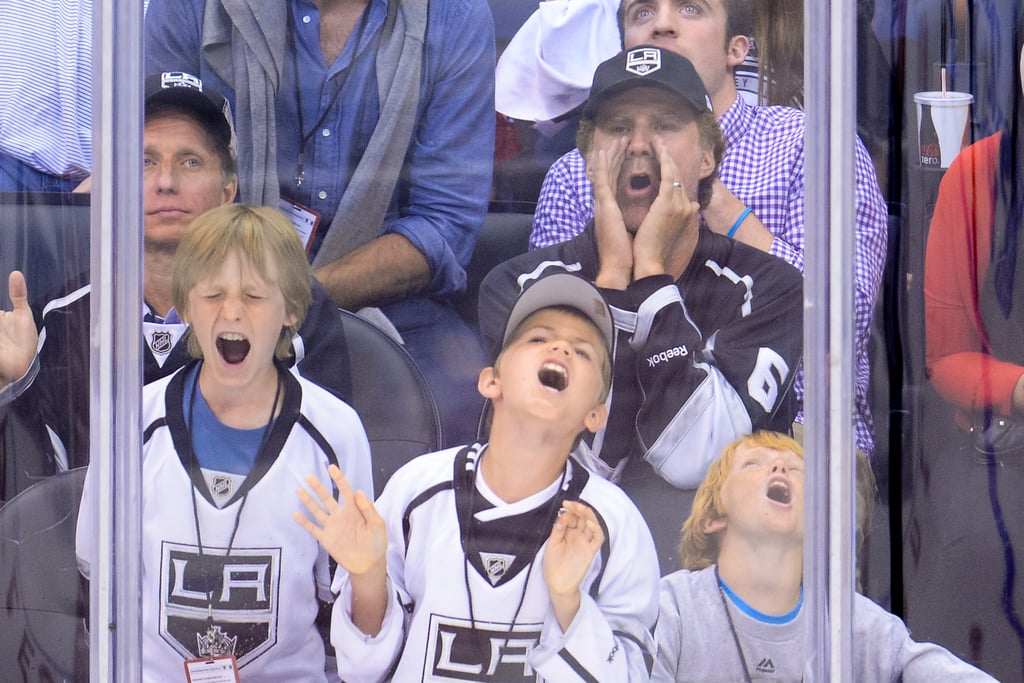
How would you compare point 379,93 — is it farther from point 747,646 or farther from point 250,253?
point 747,646

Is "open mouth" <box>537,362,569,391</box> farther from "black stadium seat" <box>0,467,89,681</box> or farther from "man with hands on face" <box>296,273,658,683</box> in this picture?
"black stadium seat" <box>0,467,89,681</box>

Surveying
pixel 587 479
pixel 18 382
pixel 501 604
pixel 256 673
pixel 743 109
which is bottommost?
pixel 256 673

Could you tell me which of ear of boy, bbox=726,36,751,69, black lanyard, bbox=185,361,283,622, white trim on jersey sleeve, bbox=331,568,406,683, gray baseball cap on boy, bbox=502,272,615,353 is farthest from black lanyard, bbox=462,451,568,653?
ear of boy, bbox=726,36,751,69

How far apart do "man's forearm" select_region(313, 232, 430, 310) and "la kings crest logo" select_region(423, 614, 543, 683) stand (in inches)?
19.6

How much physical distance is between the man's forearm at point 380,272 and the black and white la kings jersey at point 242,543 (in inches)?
6.3

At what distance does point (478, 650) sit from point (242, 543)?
39cm

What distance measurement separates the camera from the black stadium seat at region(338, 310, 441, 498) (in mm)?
1530

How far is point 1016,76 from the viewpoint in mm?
1503

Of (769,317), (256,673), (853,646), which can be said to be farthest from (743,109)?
(256,673)

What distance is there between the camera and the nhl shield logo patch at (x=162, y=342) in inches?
60.6

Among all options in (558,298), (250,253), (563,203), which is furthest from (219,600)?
(563,203)

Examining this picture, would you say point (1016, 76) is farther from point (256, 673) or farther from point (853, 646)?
point (256, 673)

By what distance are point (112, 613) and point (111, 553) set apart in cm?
9

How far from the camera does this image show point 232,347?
154cm
